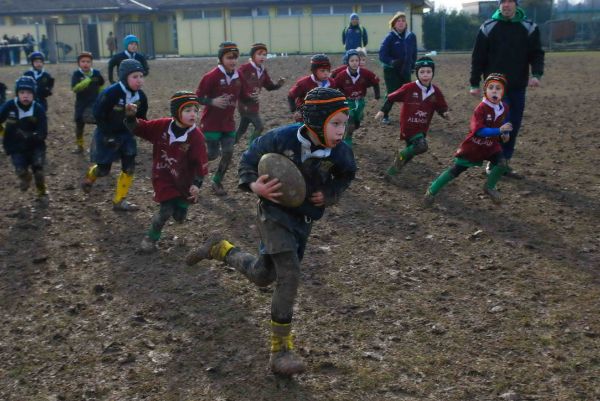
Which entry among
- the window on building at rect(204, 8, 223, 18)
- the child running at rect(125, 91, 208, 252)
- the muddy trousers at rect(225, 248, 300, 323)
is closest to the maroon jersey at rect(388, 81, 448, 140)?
the child running at rect(125, 91, 208, 252)

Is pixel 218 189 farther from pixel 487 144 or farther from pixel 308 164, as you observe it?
pixel 308 164

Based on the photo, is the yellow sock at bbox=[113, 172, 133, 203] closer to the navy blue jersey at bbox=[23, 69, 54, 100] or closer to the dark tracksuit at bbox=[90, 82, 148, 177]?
the dark tracksuit at bbox=[90, 82, 148, 177]

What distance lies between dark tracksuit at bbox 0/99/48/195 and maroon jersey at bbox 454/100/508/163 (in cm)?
541

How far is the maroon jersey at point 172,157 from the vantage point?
711 cm

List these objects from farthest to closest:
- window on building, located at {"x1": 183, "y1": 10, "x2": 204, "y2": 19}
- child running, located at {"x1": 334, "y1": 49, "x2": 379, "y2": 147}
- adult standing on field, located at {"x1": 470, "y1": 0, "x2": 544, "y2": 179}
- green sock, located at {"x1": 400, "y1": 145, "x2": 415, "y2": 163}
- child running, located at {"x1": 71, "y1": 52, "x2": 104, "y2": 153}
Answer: window on building, located at {"x1": 183, "y1": 10, "x2": 204, "y2": 19} → child running, located at {"x1": 71, "y1": 52, "x2": 104, "y2": 153} → child running, located at {"x1": 334, "y1": 49, "x2": 379, "y2": 147} → green sock, located at {"x1": 400, "y1": 145, "x2": 415, "y2": 163} → adult standing on field, located at {"x1": 470, "y1": 0, "x2": 544, "y2": 179}

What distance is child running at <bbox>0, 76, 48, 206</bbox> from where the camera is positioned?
9109 mm

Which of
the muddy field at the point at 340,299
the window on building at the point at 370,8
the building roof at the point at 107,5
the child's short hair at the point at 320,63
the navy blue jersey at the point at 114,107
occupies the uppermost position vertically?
the building roof at the point at 107,5

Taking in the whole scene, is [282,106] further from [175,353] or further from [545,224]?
[175,353]

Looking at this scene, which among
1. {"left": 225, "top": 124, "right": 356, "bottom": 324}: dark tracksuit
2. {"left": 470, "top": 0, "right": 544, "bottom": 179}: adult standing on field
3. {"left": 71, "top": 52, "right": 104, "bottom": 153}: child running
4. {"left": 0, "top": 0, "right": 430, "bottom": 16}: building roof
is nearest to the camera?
{"left": 225, "top": 124, "right": 356, "bottom": 324}: dark tracksuit

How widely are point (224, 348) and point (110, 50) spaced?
45304mm

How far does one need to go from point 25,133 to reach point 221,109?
2.57m

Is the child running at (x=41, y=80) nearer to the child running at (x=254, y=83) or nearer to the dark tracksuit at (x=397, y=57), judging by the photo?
the child running at (x=254, y=83)

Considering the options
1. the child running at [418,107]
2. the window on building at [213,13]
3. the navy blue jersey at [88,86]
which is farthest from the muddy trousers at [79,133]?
the window on building at [213,13]

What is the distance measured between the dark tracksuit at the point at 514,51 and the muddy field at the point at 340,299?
1.22 m
